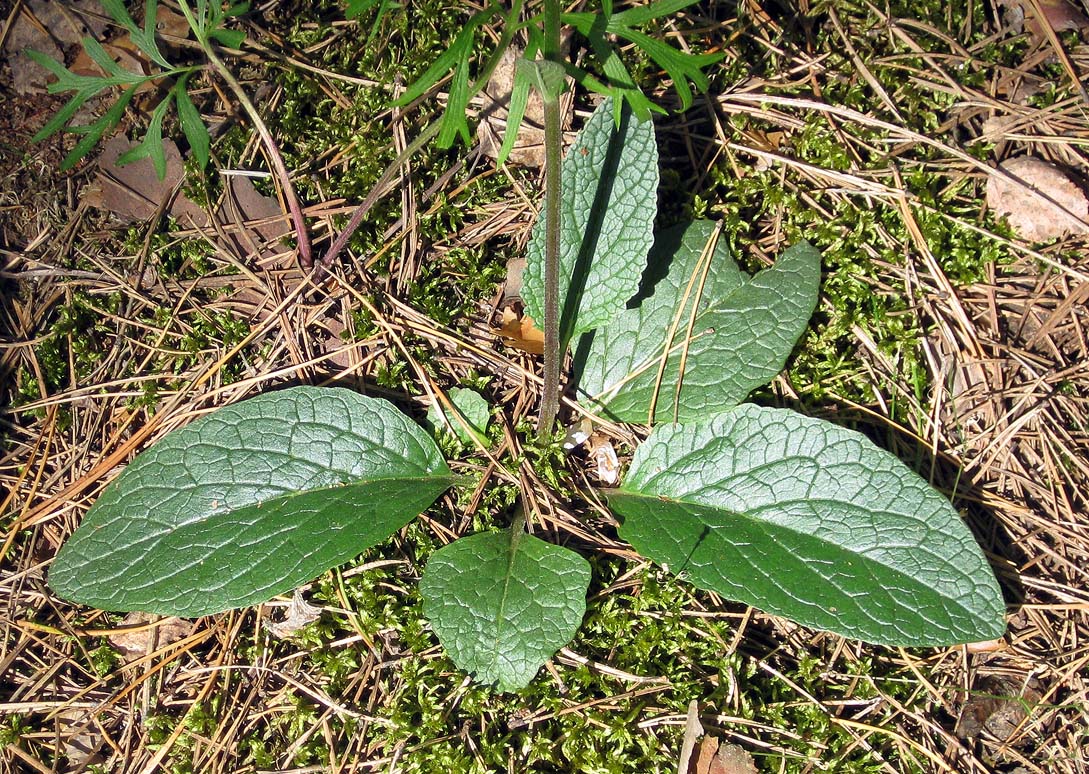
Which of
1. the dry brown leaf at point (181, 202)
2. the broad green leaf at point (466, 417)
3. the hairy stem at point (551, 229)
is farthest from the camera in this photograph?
the dry brown leaf at point (181, 202)

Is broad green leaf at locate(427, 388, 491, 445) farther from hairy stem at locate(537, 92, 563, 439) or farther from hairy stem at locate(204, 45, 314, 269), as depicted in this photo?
hairy stem at locate(204, 45, 314, 269)

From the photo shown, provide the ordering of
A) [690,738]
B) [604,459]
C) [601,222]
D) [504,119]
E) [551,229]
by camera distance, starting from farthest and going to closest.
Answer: [504,119]
[604,459]
[601,222]
[690,738]
[551,229]

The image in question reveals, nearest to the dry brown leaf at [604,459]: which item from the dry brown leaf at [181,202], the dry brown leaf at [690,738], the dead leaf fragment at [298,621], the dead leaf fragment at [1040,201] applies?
the dry brown leaf at [690,738]

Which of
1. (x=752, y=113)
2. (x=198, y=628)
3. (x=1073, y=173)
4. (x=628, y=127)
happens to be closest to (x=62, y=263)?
(x=198, y=628)

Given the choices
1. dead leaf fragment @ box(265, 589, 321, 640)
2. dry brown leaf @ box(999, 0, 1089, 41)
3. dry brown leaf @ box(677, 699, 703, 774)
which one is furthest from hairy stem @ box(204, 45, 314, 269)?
dry brown leaf @ box(999, 0, 1089, 41)

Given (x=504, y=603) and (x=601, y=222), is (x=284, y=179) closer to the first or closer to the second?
(x=601, y=222)

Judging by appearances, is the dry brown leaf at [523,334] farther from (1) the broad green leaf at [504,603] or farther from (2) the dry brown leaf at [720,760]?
(2) the dry brown leaf at [720,760]

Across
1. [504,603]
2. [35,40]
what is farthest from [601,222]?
[35,40]
